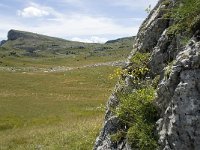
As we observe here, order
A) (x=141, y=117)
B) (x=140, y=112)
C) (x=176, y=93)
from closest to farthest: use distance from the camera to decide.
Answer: (x=176, y=93) → (x=141, y=117) → (x=140, y=112)

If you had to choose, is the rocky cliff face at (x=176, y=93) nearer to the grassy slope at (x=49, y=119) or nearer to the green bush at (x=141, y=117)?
the green bush at (x=141, y=117)

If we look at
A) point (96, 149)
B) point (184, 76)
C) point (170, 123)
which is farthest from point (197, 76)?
point (96, 149)

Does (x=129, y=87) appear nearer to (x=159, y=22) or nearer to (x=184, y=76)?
(x=159, y=22)

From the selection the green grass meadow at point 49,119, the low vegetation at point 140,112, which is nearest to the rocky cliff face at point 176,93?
the low vegetation at point 140,112

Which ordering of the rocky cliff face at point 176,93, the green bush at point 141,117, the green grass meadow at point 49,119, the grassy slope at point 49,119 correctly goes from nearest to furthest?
1. the rocky cliff face at point 176,93
2. the green bush at point 141,117
3. the green grass meadow at point 49,119
4. the grassy slope at point 49,119

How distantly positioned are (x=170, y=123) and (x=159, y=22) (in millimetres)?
4076

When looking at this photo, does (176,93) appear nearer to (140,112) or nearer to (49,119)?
(140,112)

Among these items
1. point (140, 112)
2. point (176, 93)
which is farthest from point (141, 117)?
point (176, 93)

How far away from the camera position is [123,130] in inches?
473

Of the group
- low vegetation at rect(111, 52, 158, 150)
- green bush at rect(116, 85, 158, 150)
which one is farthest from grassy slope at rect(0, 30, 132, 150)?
green bush at rect(116, 85, 158, 150)

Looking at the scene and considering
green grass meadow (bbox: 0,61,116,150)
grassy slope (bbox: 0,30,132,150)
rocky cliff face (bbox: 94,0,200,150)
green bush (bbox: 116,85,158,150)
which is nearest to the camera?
rocky cliff face (bbox: 94,0,200,150)

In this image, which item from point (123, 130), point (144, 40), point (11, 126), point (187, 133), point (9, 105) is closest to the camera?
point (187, 133)

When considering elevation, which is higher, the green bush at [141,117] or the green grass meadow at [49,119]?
the green bush at [141,117]

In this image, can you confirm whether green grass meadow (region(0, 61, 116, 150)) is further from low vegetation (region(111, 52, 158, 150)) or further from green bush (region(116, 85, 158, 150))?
green bush (region(116, 85, 158, 150))
